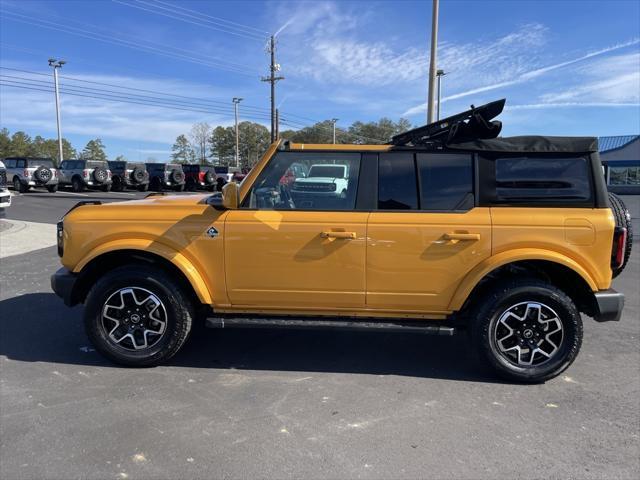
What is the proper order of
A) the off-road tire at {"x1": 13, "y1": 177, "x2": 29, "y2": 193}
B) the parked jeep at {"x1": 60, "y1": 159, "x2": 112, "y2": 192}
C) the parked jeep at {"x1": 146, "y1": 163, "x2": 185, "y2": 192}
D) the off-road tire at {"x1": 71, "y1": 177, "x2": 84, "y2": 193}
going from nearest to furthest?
1. the off-road tire at {"x1": 13, "y1": 177, "x2": 29, "y2": 193}
2. the parked jeep at {"x1": 60, "y1": 159, "x2": 112, "y2": 192}
3. the off-road tire at {"x1": 71, "y1": 177, "x2": 84, "y2": 193}
4. the parked jeep at {"x1": 146, "y1": 163, "x2": 185, "y2": 192}

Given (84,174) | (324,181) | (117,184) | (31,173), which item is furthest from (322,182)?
(117,184)

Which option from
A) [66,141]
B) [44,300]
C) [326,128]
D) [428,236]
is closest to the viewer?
[428,236]

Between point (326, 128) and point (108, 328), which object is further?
point (326, 128)

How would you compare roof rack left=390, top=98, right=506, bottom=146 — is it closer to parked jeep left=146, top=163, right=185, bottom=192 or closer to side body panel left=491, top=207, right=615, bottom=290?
side body panel left=491, top=207, right=615, bottom=290

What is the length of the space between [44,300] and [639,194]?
42.7m

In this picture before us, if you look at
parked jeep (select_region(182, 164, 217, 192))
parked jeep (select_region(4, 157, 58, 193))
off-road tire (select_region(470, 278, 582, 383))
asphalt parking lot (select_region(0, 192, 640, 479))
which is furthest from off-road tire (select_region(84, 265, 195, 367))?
parked jeep (select_region(182, 164, 217, 192))

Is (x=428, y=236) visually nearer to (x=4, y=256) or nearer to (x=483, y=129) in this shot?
(x=483, y=129)

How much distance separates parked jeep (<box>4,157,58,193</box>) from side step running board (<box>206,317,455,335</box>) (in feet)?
79.9

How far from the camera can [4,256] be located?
8.42 metres

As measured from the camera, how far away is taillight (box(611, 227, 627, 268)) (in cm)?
372

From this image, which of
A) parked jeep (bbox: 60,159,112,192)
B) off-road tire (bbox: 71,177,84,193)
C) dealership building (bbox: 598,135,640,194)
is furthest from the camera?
dealership building (bbox: 598,135,640,194)

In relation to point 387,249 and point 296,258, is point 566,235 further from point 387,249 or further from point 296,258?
point 296,258

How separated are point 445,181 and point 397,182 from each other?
0.37 meters

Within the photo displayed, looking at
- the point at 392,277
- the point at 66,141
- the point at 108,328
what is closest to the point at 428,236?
the point at 392,277
